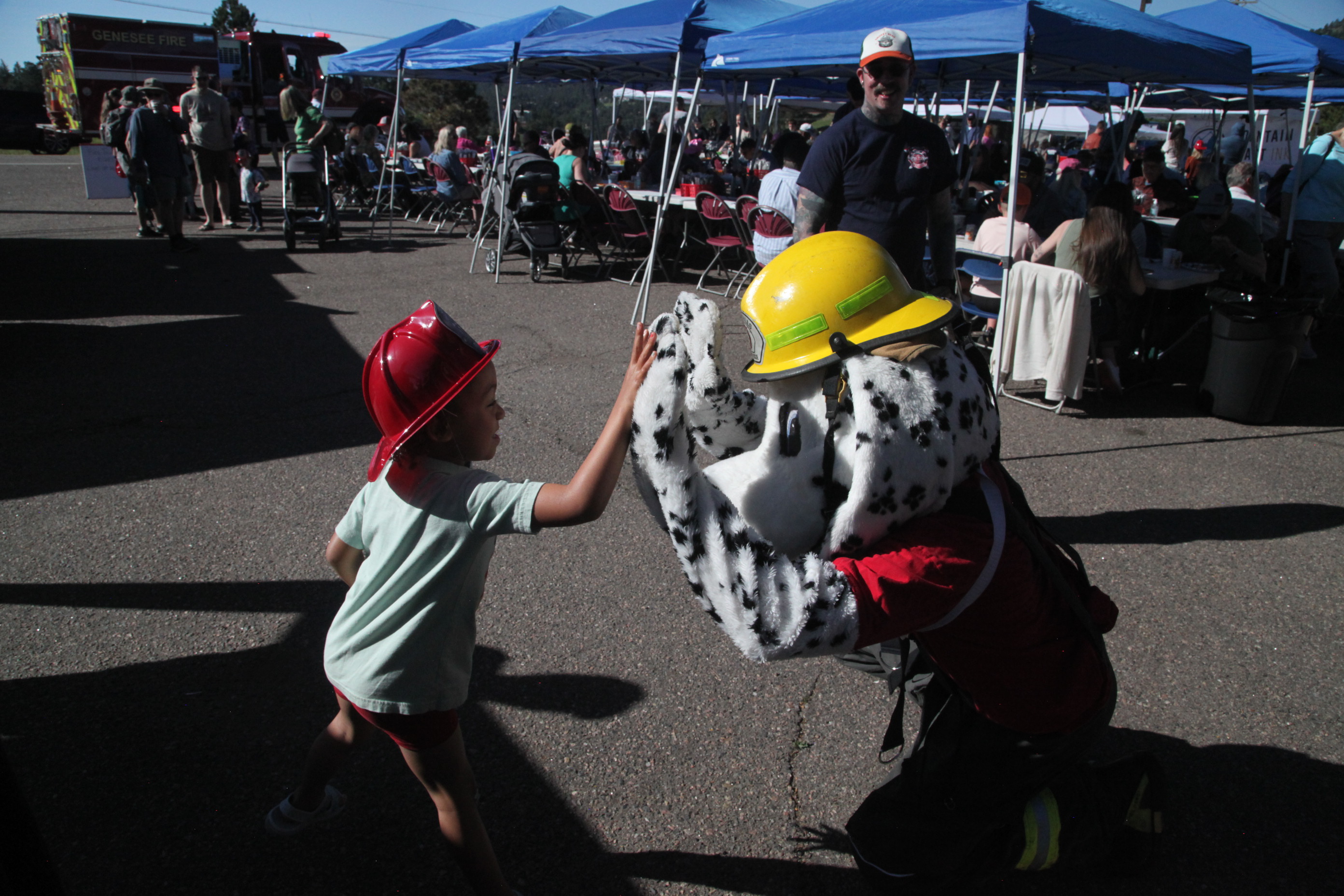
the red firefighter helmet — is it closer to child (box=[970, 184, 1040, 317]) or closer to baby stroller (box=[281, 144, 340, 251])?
child (box=[970, 184, 1040, 317])

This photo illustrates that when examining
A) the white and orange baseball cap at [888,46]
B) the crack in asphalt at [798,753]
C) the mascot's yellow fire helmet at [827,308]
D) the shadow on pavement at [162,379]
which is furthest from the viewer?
the shadow on pavement at [162,379]

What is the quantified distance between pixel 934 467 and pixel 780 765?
135 cm

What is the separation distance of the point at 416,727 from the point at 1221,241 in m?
7.15

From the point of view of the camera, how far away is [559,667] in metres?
2.82

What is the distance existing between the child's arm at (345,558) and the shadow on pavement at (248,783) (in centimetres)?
72

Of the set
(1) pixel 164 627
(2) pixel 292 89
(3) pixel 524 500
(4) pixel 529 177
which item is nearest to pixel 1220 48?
(4) pixel 529 177

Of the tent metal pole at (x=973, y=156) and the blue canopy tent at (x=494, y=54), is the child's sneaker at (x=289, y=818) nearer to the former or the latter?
the blue canopy tent at (x=494, y=54)

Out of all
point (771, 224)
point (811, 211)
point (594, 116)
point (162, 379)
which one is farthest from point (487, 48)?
point (594, 116)

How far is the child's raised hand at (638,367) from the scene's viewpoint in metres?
1.39

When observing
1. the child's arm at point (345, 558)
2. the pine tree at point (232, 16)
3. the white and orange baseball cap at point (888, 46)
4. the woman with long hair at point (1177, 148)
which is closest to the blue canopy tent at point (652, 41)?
the white and orange baseball cap at point (888, 46)

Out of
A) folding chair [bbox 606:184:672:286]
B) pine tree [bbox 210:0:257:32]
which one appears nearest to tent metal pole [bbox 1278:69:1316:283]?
folding chair [bbox 606:184:672:286]

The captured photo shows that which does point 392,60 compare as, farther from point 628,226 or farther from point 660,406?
point 660,406

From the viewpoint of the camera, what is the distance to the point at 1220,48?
6.46 m

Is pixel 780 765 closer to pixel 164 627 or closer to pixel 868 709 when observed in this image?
pixel 868 709
